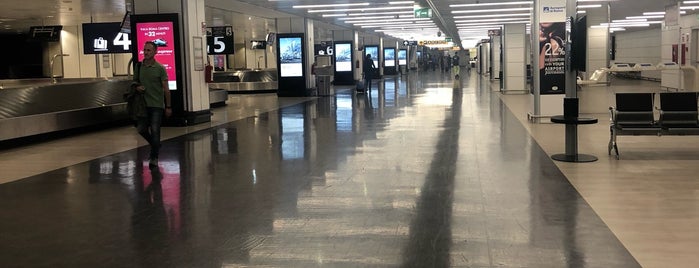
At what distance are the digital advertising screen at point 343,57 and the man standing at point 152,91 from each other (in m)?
28.6

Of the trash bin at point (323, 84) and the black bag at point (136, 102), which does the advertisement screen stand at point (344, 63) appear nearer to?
the trash bin at point (323, 84)

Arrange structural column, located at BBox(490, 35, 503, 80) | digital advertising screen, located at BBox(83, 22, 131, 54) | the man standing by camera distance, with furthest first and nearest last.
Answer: structural column, located at BBox(490, 35, 503, 80) < digital advertising screen, located at BBox(83, 22, 131, 54) < the man standing

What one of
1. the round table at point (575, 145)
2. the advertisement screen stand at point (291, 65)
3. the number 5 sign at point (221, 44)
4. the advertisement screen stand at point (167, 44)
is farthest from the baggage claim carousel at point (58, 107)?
the advertisement screen stand at point (291, 65)

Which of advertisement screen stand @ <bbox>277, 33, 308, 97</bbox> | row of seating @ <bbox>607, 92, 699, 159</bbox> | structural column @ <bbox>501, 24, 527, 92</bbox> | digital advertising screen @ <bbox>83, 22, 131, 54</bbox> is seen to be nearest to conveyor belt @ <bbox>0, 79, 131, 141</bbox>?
digital advertising screen @ <bbox>83, 22, 131, 54</bbox>

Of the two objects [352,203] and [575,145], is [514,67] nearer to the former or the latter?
→ [575,145]

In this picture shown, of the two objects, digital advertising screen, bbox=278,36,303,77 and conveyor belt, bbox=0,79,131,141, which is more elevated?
digital advertising screen, bbox=278,36,303,77

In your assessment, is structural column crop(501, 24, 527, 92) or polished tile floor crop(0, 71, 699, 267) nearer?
polished tile floor crop(0, 71, 699, 267)

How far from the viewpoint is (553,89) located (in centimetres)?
1441

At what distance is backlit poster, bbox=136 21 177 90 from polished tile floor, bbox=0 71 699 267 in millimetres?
3268

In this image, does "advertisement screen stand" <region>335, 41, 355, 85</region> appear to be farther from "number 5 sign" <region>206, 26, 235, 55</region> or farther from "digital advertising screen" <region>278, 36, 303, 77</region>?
"number 5 sign" <region>206, 26, 235, 55</region>

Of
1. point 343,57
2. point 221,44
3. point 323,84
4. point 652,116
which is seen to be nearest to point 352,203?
point 652,116

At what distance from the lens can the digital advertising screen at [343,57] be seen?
37406 mm

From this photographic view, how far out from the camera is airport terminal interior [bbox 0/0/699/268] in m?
4.76

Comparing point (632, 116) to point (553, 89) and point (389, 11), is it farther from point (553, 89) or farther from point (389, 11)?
point (389, 11)
